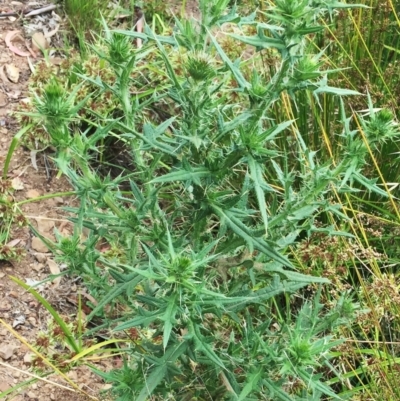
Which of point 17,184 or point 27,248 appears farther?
point 17,184

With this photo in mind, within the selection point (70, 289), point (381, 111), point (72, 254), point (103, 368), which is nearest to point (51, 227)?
point (70, 289)

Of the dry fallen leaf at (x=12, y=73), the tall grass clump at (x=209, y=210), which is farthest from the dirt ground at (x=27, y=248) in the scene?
the tall grass clump at (x=209, y=210)

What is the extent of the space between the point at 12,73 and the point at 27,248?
0.86 meters

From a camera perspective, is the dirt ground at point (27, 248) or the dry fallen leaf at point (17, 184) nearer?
the dirt ground at point (27, 248)

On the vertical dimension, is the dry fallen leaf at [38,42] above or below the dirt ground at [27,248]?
above

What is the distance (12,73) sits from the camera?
2840 mm

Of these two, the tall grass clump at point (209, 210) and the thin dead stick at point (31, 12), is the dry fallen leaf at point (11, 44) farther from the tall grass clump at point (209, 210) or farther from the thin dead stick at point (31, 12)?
the tall grass clump at point (209, 210)

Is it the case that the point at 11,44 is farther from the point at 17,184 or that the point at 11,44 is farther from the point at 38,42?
the point at 17,184

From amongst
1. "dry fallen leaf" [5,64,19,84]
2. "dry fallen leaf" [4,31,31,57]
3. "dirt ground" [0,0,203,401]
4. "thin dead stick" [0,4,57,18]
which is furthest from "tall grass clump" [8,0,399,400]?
"thin dead stick" [0,4,57,18]

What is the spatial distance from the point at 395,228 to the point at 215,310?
3.35 feet

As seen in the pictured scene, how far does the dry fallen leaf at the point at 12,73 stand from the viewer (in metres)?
2.83

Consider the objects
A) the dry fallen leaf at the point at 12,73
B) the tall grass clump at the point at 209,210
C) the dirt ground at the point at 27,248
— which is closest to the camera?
the tall grass clump at the point at 209,210

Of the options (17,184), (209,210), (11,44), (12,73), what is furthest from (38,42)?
(209,210)

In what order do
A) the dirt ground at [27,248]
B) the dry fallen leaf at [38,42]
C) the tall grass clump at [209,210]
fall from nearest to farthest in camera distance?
the tall grass clump at [209,210], the dirt ground at [27,248], the dry fallen leaf at [38,42]
